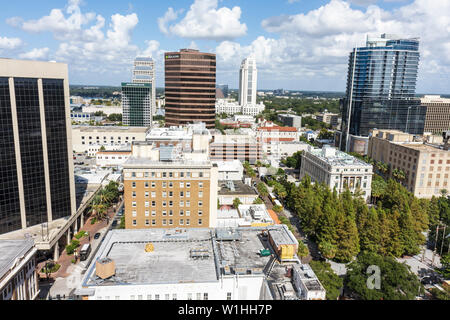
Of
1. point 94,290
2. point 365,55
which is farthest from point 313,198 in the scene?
point 365,55

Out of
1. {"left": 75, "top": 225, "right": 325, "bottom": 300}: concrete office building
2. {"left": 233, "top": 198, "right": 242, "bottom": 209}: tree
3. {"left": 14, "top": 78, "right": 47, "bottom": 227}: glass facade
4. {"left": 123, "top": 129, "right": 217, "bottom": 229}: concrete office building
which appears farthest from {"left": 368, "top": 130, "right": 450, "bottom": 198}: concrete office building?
{"left": 14, "top": 78, "right": 47, "bottom": 227}: glass facade

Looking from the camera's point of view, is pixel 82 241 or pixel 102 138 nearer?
pixel 82 241

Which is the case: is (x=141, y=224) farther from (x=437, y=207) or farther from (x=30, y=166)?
(x=437, y=207)

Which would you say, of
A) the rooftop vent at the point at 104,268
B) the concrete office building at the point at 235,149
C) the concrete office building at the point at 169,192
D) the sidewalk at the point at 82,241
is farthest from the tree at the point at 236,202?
the rooftop vent at the point at 104,268

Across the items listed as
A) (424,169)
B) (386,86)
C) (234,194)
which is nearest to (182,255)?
(234,194)

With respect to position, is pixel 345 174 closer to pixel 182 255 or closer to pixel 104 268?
pixel 182 255

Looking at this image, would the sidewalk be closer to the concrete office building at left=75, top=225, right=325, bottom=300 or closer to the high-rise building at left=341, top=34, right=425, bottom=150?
the concrete office building at left=75, top=225, right=325, bottom=300
